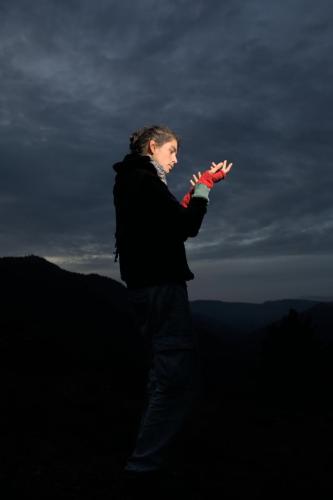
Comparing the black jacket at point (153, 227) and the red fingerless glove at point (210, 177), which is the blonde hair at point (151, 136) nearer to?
the black jacket at point (153, 227)

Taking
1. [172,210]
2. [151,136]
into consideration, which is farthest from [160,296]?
[151,136]

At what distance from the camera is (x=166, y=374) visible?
3234 mm

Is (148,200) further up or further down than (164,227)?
further up

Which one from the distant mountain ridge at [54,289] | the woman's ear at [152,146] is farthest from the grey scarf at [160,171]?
the distant mountain ridge at [54,289]

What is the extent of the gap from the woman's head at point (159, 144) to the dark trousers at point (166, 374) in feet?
3.73

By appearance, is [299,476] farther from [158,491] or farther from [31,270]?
[31,270]

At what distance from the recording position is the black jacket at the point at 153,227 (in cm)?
331

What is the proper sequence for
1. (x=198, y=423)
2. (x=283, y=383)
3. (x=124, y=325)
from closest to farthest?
(x=198, y=423) < (x=283, y=383) < (x=124, y=325)

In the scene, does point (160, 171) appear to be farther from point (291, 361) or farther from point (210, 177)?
point (291, 361)

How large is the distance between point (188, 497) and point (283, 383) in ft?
126

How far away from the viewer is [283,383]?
39.0 m

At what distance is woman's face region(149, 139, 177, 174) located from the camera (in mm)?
3784

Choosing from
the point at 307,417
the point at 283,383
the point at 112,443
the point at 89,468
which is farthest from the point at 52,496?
the point at 283,383

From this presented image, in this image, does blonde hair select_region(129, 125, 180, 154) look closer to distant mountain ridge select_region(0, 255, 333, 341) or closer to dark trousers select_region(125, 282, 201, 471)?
dark trousers select_region(125, 282, 201, 471)
